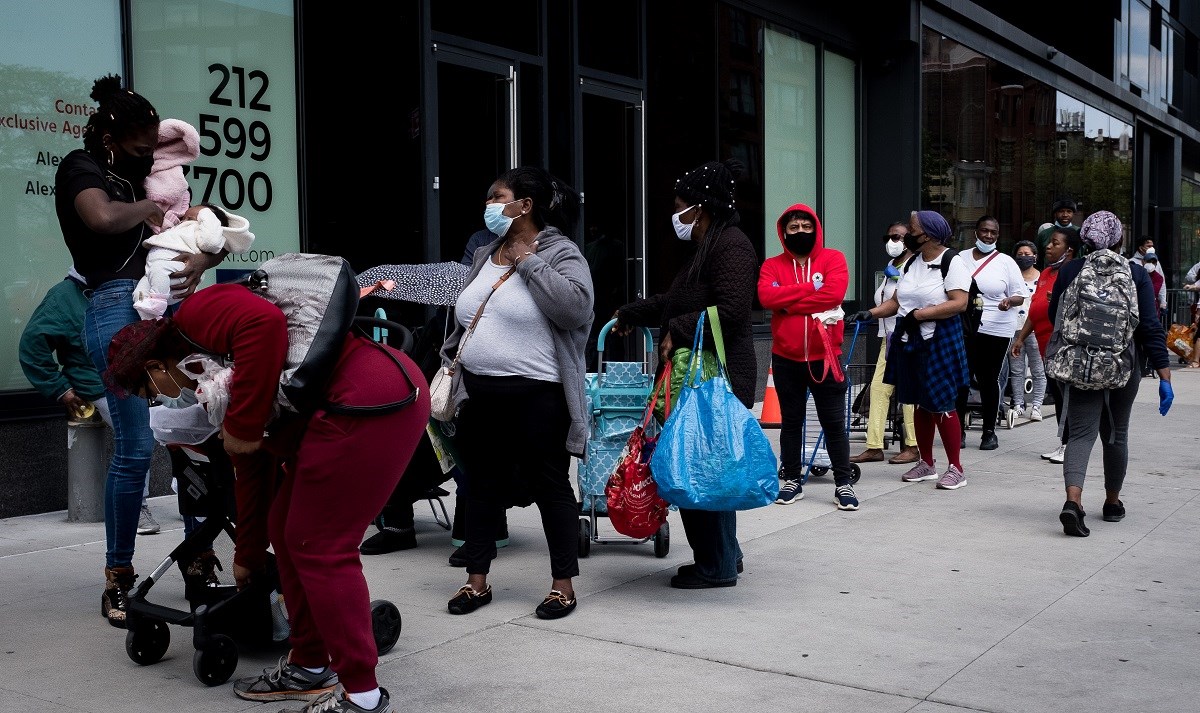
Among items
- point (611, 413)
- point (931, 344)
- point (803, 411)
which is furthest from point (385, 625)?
point (931, 344)

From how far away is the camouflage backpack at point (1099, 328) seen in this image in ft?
22.4

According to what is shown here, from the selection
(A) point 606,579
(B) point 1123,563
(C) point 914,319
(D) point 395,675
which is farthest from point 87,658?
(C) point 914,319

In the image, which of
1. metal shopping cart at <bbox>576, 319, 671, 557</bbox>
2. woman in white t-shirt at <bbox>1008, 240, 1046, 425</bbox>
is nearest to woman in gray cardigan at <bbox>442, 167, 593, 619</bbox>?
metal shopping cart at <bbox>576, 319, 671, 557</bbox>

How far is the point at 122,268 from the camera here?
5031mm

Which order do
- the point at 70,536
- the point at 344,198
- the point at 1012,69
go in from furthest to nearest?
the point at 1012,69 < the point at 344,198 < the point at 70,536

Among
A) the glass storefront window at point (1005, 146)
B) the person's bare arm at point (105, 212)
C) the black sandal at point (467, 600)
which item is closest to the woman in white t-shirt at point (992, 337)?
the glass storefront window at point (1005, 146)

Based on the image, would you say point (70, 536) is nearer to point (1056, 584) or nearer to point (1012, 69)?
point (1056, 584)

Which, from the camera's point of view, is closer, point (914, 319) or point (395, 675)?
point (395, 675)

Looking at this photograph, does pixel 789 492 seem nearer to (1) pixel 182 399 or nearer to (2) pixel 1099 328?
(2) pixel 1099 328

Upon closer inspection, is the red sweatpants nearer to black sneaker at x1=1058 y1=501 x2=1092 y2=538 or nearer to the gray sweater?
the gray sweater

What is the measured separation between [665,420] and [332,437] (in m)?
2.30

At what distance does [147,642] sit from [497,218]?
2.16 metres

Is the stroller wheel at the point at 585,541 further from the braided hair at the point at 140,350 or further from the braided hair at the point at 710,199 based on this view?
the braided hair at the point at 140,350

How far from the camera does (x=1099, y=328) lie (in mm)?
6852
